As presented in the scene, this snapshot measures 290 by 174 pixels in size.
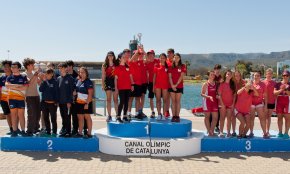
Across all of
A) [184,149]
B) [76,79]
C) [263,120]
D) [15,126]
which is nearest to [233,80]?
[263,120]

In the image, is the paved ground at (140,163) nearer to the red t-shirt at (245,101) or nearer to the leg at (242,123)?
the leg at (242,123)

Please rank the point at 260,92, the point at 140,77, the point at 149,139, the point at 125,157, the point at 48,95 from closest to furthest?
the point at 125,157
the point at 149,139
the point at 48,95
the point at 260,92
the point at 140,77

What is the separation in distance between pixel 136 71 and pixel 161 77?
611 mm

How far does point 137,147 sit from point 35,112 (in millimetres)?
2518

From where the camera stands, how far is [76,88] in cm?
694

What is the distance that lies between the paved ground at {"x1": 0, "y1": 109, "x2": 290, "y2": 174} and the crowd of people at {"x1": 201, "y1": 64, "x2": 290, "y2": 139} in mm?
852

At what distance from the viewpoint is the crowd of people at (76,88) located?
691 centimetres

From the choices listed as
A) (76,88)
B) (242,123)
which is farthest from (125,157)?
(242,123)

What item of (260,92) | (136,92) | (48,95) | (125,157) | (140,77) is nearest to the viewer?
(125,157)

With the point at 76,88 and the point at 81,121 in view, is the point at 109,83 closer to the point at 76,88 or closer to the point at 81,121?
the point at 76,88

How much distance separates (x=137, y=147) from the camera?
6707 mm

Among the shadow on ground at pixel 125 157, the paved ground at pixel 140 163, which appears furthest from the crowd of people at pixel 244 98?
the paved ground at pixel 140 163

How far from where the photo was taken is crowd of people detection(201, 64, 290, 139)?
7.06 meters

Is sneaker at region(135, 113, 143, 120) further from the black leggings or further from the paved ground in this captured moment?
the paved ground
